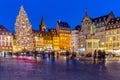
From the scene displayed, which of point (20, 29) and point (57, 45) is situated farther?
point (57, 45)

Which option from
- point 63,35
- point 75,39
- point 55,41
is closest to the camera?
point 75,39

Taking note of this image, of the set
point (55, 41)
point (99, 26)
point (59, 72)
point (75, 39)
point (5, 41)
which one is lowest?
point (59, 72)

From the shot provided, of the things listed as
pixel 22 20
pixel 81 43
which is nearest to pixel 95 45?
pixel 22 20

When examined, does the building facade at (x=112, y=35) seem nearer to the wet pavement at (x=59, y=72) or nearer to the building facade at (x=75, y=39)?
the building facade at (x=75, y=39)

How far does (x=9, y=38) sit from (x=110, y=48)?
65.5 meters

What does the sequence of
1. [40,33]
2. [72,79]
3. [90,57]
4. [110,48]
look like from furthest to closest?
1. [40,33]
2. [110,48]
3. [90,57]
4. [72,79]

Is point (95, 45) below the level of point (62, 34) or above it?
below

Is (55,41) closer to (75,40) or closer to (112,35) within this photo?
(75,40)

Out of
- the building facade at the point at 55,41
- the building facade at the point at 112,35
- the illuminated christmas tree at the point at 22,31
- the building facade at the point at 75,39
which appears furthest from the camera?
the building facade at the point at 55,41

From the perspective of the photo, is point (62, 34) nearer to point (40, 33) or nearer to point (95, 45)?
point (40, 33)

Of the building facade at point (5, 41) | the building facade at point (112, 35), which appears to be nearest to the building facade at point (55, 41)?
the building facade at point (5, 41)

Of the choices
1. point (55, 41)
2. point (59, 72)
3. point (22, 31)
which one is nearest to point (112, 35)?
point (22, 31)

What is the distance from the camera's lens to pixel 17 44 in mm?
92062

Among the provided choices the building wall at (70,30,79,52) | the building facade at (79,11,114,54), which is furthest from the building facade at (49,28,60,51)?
the building facade at (79,11,114,54)
